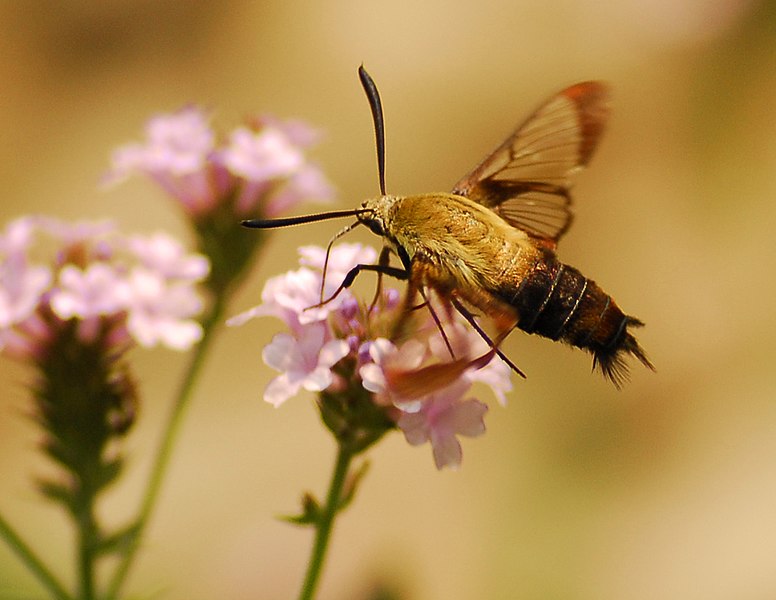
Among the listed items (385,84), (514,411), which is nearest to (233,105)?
(385,84)

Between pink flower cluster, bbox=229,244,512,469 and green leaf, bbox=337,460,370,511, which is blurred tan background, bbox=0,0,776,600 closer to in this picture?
green leaf, bbox=337,460,370,511

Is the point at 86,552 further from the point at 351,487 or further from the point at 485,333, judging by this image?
the point at 485,333

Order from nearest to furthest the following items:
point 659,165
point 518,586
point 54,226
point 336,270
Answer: point 336,270 < point 54,226 < point 518,586 < point 659,165

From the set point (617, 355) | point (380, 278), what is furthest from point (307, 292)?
point (617, 355)

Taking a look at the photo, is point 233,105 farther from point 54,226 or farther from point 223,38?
point 54,226

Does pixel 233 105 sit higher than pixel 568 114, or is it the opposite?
pixel 233 105

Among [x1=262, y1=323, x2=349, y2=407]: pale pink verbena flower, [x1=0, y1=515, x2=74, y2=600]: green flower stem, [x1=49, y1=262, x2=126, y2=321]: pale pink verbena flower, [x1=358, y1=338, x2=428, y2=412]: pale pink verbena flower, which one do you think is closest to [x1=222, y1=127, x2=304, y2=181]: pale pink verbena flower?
[x1=49, y1=262, x2=126, y2=321]: pale pink verbena flower

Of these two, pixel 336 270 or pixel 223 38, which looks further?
pixel 223 38
